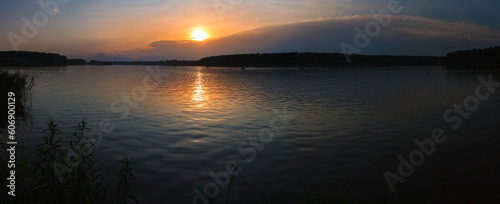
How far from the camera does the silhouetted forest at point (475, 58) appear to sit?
120m

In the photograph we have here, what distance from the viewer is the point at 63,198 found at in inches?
206

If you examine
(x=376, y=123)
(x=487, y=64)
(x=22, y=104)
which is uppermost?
(x=487, y=64)

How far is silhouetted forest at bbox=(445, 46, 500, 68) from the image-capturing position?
395ft

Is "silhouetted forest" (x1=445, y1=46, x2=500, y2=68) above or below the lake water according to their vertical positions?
above

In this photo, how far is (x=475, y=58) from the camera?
136 meters

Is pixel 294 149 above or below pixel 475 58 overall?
below

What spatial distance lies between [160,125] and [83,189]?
31.3ft

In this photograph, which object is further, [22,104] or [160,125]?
[22,104]

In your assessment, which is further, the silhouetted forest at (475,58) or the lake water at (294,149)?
the silhouetted forest at (475,58)

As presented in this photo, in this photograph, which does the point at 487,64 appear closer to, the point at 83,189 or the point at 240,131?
the point at 240,131

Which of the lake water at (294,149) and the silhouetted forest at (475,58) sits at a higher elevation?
the silhouetted forest at (475,58)

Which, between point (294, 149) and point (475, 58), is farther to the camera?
point (475, 58)

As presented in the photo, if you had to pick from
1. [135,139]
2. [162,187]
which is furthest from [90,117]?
[162,187]

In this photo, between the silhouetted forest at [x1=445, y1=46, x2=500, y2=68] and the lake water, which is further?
the silhouetted forest at [x1=445, y1=46, x2=500, y2=68]
